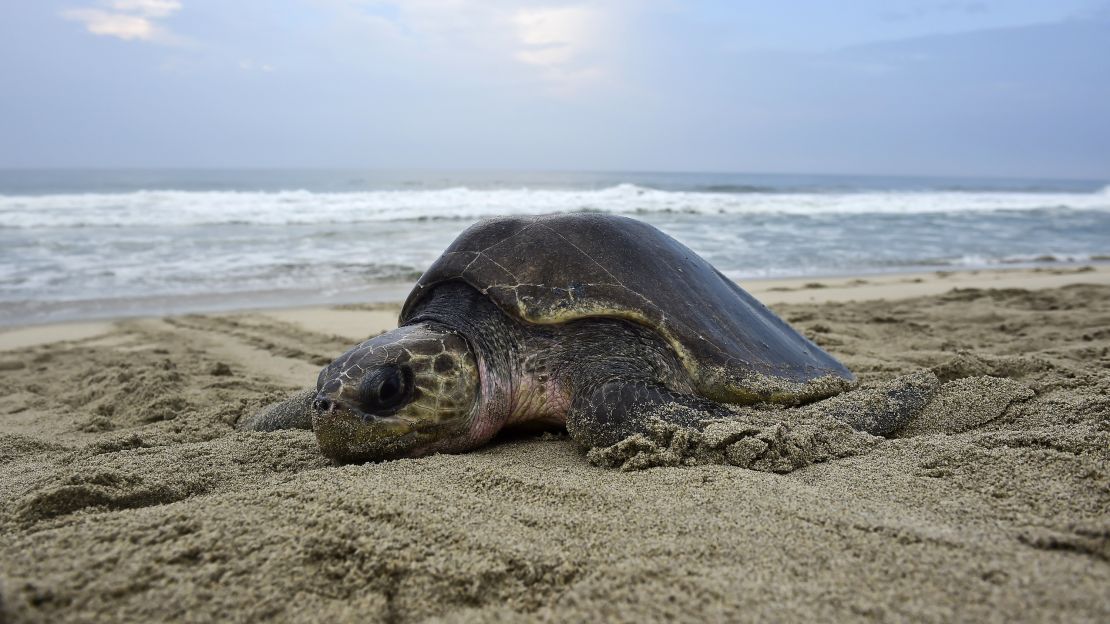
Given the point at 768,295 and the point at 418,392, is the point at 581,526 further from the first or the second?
the point at 768,295

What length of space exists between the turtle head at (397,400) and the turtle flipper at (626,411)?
0.46 m

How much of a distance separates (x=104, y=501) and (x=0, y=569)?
654 mm

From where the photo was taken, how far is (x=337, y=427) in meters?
2.34

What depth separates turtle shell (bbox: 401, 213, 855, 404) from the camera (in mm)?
2824

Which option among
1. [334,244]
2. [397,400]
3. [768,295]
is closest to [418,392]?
[397,400]

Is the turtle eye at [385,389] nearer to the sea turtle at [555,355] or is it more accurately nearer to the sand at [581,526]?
the sea turtle at [555,355]

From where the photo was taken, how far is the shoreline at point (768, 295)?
6105mm

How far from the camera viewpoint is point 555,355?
2811 millimetres

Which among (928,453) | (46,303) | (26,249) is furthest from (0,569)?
(26,249)

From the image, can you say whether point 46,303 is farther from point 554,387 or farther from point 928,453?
point 928,453

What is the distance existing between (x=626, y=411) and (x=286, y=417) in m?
1.66

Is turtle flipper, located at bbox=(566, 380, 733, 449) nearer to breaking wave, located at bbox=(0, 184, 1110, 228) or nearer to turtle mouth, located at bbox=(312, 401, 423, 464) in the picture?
turtle mouth, located at bbox=(312, 401, 423, 464)

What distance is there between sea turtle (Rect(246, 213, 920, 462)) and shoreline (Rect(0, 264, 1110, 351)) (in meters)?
3.12

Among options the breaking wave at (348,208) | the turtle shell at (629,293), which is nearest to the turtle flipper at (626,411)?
the turtle shell at (629,293)
